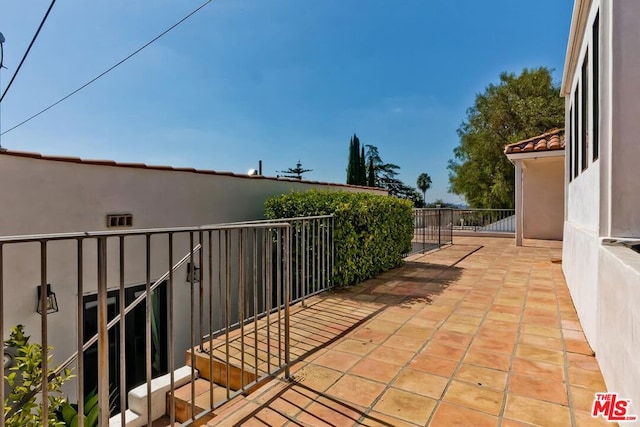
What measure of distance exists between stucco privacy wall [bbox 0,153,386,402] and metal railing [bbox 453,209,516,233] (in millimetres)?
11045

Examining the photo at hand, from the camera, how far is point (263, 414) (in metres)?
1.99

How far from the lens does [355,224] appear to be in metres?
5.04

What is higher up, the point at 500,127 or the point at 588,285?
the point at 500,127

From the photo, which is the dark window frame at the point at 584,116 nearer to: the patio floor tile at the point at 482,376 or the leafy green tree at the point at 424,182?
the patio floor tile at the point at 482,376

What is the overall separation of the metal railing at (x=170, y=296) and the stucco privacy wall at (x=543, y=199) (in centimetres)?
882

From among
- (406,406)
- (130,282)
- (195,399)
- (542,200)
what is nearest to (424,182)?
(542,200)

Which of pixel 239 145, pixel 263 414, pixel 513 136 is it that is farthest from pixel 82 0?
pixel 513 136

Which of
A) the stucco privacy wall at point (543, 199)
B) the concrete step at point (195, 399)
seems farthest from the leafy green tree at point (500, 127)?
the concrete step at point (195, 399)

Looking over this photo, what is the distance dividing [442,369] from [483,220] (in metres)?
12.4

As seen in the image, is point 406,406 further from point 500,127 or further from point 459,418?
point 500,127

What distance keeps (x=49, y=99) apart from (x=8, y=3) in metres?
4.61

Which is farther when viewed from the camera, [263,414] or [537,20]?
[537,20]

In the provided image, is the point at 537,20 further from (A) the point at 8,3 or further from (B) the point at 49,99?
(B) the point at 49,99

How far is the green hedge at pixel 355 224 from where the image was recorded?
4.86 meters
